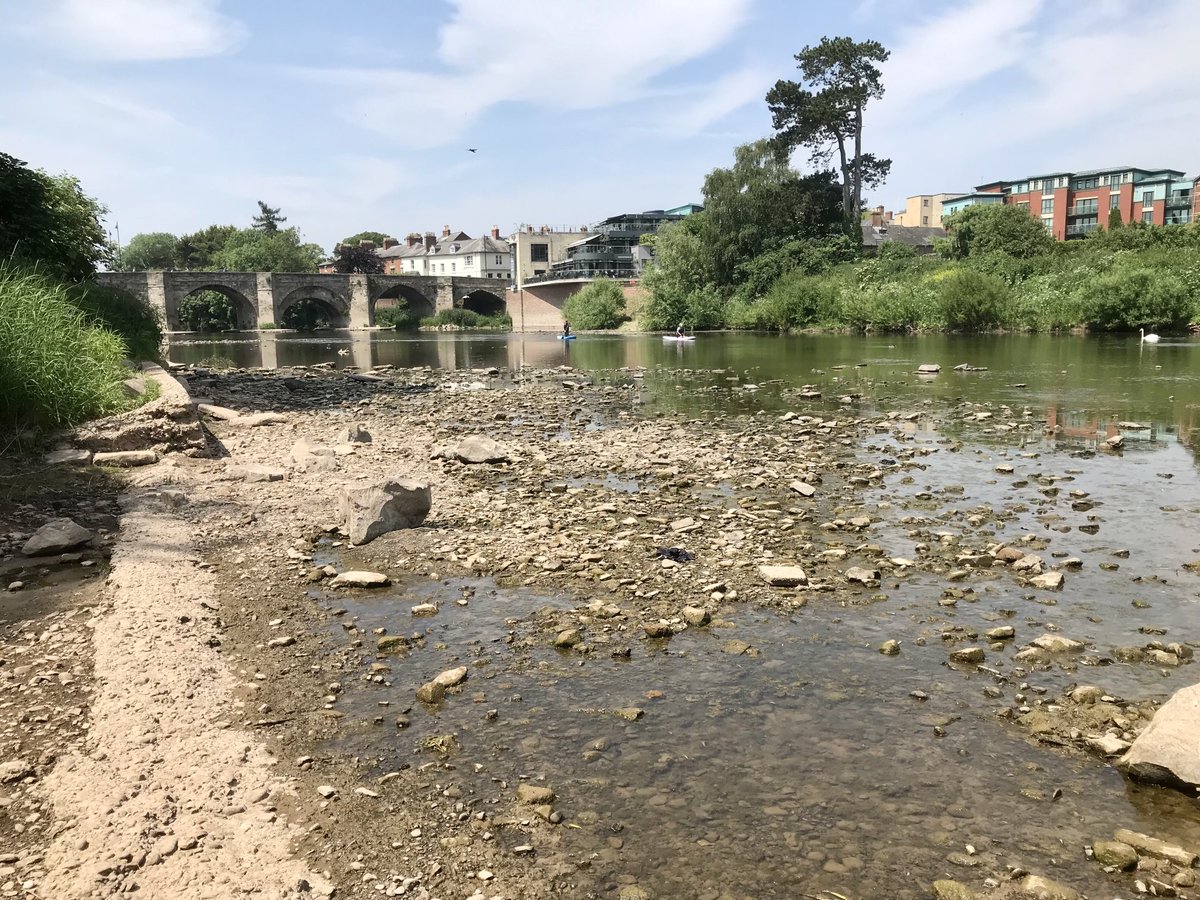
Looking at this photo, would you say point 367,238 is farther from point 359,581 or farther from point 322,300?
point 359,581

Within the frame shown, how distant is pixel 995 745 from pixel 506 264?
147707 millimetres

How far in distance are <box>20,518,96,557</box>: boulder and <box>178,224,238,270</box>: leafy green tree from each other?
149 m

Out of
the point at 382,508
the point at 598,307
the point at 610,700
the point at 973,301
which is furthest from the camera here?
the point at 598,307

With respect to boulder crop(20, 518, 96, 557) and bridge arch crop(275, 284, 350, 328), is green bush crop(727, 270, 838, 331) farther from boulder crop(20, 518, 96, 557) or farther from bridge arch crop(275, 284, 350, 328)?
bridge arch crop(275, 284, 350, 328)

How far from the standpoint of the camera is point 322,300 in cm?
11225

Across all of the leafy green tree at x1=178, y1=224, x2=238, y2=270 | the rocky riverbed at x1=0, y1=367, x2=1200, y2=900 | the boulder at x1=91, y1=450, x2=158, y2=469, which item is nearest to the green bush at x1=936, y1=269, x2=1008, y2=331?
the rocky riverbed at x1=0, y1=367, x2=1200, y2=900

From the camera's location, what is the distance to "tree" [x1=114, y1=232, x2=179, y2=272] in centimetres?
14688

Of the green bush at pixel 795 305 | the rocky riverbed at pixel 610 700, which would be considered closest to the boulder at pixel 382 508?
the rocky riverbed at pixel 610 700

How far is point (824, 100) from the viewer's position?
7200 cm

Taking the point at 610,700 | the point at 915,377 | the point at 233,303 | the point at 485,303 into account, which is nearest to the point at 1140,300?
the point at 915,377

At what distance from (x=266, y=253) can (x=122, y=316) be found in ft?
345

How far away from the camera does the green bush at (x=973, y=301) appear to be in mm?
54531

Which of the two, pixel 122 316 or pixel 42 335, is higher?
pixel 122 316

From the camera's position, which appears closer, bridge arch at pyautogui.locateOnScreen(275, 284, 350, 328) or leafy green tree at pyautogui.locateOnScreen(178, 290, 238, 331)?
bridge arch at pyautogui.locateOnScreen(275, 284, 350, 328)
